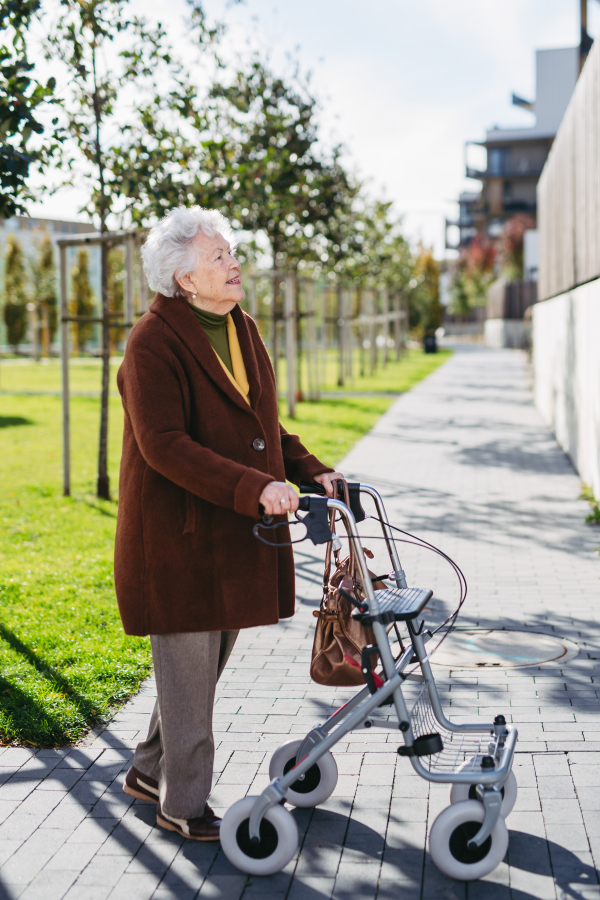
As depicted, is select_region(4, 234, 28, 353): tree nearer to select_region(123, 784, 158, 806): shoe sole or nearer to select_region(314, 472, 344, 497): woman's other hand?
select_region(123, 784, 158, 806): shoe sole

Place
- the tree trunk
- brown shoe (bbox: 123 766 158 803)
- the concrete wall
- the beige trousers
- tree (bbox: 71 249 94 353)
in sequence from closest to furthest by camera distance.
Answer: the beige trousers, brown shoe (bbox: 123 766 158 803), the concrete wall, the tree trunk, tree (bbox: 71 249 94 353)

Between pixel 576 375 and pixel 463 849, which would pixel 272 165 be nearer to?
pixel 576 375

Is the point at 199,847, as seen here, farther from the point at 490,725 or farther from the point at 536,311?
the point at 536,311

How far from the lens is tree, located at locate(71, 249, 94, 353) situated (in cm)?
4541

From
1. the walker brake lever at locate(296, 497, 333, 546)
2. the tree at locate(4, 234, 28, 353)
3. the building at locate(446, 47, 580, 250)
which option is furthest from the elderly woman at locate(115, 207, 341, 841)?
the building at locate(446, 47, 580, 250)

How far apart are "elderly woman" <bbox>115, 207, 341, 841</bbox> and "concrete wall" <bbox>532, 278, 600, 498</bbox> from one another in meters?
6.47

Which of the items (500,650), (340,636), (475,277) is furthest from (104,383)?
(475,277)

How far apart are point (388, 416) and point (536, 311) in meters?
4.07

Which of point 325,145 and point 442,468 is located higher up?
point 325,145

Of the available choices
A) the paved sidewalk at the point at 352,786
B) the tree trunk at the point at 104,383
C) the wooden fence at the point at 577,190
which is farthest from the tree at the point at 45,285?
the paved sidewalk at the point at 352,786

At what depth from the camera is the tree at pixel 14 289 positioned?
4625 cm

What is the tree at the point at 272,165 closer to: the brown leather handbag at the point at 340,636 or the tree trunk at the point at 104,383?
the tree trunk at the point at 104,383

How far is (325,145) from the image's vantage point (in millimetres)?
18109

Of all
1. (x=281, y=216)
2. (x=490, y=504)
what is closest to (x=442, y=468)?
(x=490, y=504)
